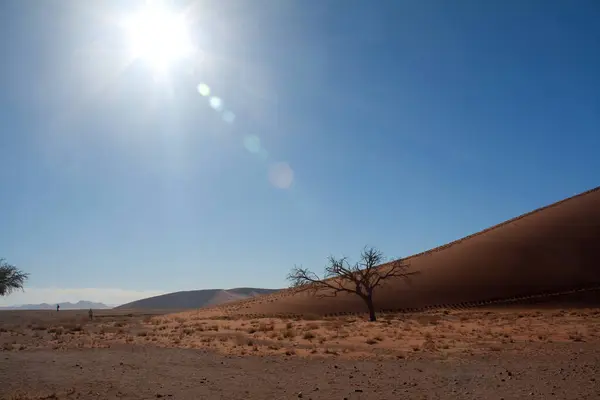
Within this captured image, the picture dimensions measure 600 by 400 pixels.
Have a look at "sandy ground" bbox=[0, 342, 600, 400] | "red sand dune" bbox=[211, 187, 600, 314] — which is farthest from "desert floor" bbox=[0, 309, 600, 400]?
"red sand dune" bbox=[211, 187, 600, 314]

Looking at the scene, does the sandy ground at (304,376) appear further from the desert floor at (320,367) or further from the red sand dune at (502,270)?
the red sand dune at (502,270)

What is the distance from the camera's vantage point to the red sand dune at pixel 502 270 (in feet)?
146

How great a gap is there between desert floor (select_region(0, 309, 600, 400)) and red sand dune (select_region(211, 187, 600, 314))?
75.8 feet

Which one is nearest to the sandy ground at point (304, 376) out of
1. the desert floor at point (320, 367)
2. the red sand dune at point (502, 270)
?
the desert floor at point (320, 367)

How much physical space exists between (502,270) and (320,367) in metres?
40.8

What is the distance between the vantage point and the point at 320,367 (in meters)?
13.8

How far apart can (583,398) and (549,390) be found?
84 centimetres

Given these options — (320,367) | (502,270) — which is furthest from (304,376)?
(502,270)

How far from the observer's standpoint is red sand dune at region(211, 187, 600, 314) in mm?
44375

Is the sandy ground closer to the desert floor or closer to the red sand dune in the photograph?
the desert floor

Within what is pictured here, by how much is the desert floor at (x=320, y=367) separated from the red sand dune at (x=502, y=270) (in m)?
23.1


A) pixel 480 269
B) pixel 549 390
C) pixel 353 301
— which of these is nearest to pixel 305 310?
pixel 353 301

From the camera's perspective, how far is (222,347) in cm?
1962

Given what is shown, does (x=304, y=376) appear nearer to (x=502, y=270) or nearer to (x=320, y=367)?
(x=320, y=367)
